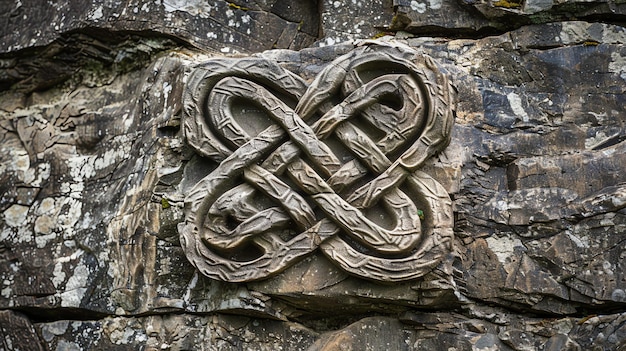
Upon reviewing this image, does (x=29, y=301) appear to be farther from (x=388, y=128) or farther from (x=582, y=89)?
(x=582, y=89)

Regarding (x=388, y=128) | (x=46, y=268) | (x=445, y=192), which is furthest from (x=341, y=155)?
(x=46, y=268)

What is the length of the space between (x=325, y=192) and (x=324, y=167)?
4.3 inches

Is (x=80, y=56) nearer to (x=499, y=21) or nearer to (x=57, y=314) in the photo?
(x=57, y=314)

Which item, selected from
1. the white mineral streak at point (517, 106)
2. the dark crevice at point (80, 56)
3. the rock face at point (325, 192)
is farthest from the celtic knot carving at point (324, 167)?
the dark crevice at point (80, 56)

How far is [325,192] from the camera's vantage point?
365 cm

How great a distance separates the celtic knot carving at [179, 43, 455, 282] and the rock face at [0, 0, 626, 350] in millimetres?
→ 43

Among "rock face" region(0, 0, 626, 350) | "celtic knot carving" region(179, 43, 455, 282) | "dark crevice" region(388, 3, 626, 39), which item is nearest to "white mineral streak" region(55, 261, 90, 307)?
"rock face" region(0, 0, 626, 350)

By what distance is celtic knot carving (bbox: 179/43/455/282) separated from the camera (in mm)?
3607

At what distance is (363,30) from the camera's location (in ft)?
14.1

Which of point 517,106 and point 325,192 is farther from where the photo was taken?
point 517,106

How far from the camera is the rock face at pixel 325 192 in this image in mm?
3689

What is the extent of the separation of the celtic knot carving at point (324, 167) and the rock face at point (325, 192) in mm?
43

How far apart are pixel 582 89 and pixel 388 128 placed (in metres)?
0.97

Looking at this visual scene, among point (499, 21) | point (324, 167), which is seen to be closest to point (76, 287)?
point (324, 167)
